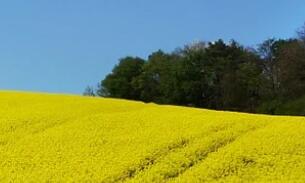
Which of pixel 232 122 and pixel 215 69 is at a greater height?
pixel 215 69

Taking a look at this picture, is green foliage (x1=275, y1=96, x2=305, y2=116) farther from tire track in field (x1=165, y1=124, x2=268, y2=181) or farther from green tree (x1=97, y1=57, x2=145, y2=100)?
tire track in field (x1=165, y1=124, x2=268, y2=181)

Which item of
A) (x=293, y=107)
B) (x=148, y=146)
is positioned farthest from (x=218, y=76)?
(x=148, y=146)

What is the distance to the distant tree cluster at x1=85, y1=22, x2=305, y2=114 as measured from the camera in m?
50.3

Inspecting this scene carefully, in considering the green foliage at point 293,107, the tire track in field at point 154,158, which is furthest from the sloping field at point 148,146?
the green foliage at point 293,107

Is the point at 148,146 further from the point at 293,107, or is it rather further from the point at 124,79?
the point at 124,79

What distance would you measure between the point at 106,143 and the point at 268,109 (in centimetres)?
3555

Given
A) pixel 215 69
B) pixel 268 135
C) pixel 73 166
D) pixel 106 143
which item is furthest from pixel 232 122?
pixel 215 69

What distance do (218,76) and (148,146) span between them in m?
45.5

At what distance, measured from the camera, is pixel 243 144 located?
12180 mm

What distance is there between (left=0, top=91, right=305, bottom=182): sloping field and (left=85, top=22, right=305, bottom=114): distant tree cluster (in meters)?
33.5

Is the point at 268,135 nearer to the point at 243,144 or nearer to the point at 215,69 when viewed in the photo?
the point at 243,144

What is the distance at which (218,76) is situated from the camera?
57344 mm

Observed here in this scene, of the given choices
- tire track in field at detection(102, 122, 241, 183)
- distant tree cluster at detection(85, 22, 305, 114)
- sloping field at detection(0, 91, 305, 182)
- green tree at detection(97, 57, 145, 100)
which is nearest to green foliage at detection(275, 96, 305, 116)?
distant tree cluster at detection(85, 22, 305, 114)

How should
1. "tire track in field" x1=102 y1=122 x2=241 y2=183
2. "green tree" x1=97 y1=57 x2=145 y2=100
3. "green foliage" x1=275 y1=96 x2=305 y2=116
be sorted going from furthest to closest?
1. "green tree" x1=97 y1=57 x2=145 y2=100
2. "green foliage" x1=275 y1=96 x2=305 y2=116
3. "tire track in field" x1=102 y1=122 x2=241 y2=183
